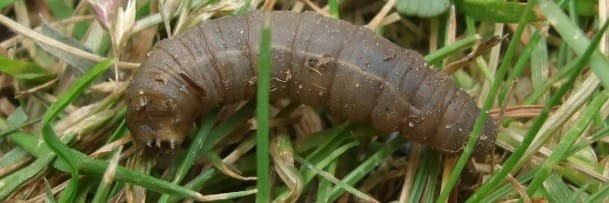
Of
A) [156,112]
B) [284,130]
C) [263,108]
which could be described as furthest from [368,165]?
[263,108]

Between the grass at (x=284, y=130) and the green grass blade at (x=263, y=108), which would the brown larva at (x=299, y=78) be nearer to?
the grass at (x=284, y=130)

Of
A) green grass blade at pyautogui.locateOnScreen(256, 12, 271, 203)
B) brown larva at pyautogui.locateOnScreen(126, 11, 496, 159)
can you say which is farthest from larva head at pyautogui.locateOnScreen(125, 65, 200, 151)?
green grass blade at pyautogui.locateOnScreen(256, 12, 271, 203)

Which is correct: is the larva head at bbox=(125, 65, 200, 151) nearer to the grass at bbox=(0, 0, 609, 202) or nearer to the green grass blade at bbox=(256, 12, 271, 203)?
the grass at bbox=(0, 0, 609, 202)

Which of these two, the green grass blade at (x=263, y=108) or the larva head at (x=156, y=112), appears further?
the larva head at (x=156, y=112)

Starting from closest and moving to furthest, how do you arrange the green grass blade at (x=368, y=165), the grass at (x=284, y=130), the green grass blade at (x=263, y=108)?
the green grass blade at (x=263, y=108) < the grass at (x=284, y=130) < the green grass blade at (x=368, y=165)

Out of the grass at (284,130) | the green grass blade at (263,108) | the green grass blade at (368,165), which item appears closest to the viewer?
the green grass blade at (263,108)

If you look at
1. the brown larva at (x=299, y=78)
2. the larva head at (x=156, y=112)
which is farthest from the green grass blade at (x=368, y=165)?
the larva head at (x=156, y=112)

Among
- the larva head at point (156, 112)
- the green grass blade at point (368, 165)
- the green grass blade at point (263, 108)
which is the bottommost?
the green grass blade at point (368, 165)
